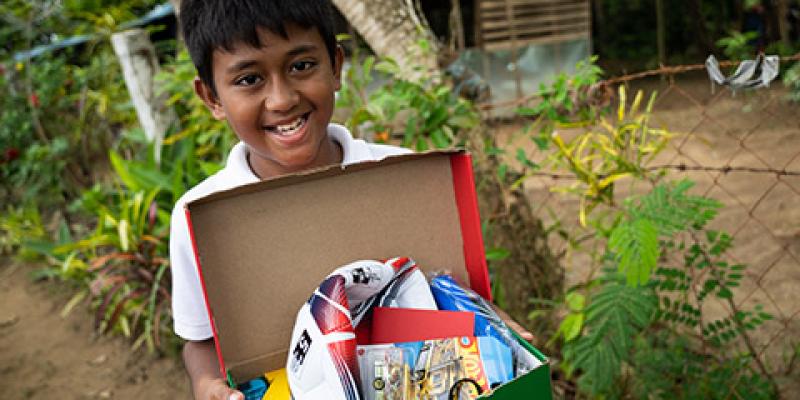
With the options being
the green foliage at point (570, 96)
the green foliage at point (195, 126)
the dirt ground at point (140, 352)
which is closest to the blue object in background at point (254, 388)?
the green foliage at point (570, 96)

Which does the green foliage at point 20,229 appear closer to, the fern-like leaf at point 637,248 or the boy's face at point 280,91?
the boy's face at point 280,91

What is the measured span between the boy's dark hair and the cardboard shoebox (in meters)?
0.32

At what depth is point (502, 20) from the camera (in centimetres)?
715

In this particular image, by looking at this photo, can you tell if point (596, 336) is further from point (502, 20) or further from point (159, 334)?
point (502, 20)

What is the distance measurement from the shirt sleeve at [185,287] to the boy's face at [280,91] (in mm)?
216

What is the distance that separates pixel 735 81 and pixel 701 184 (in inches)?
124

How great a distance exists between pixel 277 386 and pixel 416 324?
0.81ft

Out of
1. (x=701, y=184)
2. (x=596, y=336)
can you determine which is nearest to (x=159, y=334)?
(x=596, y=336)

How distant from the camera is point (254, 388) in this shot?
920 mm

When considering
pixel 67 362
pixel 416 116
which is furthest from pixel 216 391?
pixel 67 362

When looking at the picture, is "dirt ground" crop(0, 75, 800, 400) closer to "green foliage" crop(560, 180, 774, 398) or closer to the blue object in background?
"green foliage" crop(560, 180, 774, 398)

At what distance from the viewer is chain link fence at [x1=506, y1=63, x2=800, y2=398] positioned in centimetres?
196

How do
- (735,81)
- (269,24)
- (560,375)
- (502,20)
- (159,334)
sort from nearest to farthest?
(269,24) → (735,81) → (560,375) → (159,334) → (502,20)

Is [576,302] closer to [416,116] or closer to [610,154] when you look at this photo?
[610,154]
